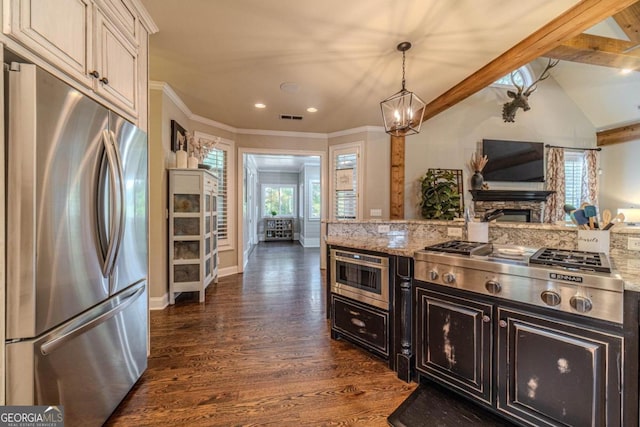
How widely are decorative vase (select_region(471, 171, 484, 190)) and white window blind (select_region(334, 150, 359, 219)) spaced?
2.36 meters

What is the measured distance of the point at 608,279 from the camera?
1084 millimetres

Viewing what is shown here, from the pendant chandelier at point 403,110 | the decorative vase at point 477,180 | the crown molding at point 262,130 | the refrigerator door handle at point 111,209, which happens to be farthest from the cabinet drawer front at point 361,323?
the decorative vase at point 477,180

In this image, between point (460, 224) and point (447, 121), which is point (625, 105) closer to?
point (447, 121)

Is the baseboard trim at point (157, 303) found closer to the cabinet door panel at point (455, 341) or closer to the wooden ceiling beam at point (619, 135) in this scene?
the cabinet door panel at point (455, 341)

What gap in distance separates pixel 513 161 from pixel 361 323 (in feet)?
17.2

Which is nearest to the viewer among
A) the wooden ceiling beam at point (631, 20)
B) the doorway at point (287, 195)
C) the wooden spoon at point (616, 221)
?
the wooden spoon at point (616, 221)

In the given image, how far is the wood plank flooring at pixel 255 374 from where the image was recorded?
1.54 meters

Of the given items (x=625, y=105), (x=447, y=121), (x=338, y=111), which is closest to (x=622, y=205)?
(x=625, y=105)

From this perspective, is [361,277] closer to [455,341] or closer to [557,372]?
[455,341]

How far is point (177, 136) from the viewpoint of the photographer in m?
3.40

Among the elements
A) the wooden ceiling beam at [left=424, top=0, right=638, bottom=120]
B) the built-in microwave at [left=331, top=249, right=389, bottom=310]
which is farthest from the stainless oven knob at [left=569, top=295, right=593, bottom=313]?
the wooden ceiling beam at [left=424, top=0, right=638, bottom=120]

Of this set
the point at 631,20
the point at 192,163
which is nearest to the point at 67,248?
the point at 192,163

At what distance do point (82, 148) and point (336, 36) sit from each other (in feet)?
6.49

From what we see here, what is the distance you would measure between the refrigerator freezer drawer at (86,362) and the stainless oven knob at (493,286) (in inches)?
81.6
